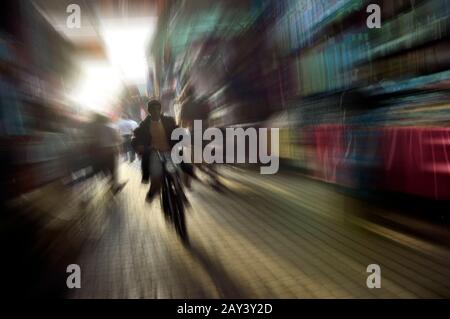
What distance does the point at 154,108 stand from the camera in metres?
5.89

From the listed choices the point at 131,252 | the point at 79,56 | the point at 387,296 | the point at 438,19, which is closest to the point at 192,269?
the point at 131,252

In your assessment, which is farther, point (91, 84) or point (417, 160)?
point (91, 84)

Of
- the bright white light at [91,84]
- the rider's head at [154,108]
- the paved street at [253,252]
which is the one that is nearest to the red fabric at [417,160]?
the paved street at [253,252]

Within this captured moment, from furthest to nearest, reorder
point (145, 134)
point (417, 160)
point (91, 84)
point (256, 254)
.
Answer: point (91, 84)
point (145, 134)
point (417, 160)
point (256, 254)

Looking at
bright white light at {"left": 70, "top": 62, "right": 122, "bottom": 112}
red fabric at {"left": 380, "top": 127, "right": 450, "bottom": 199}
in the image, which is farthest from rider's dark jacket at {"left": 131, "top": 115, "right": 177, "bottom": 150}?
bright white light at {"left": 70, "top": 62, "right": 122, "bottom": 112}

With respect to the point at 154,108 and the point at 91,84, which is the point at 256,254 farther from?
the point at 91,84

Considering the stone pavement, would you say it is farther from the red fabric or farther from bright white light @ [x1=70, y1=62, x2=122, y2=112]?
bright white light @ [x1=70, y1=62, x2=122, y2=112]

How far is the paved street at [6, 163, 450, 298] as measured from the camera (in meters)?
3.67

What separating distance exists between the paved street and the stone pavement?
11mm

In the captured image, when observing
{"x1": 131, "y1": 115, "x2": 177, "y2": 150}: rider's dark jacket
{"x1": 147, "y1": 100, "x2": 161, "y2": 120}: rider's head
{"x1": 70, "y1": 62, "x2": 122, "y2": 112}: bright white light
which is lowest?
{"x1": 131, "y1": 115, "x2": 177, "y2": 150}: rider's dark jacket

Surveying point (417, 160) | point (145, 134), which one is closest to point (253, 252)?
point (145, 134)

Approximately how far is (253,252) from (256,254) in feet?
0.26

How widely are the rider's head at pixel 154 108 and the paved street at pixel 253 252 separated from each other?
1662 millimetres

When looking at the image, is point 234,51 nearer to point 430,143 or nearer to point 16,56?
point 16,56
